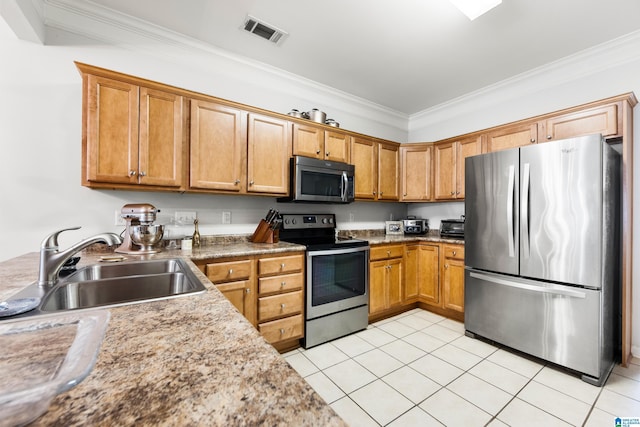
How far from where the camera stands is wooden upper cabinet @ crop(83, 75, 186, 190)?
1852 millimetres

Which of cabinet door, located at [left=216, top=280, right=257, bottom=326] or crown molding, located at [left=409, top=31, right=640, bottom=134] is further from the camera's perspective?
crown molding, located at [left=409, top=31, right=640, bottom=134]

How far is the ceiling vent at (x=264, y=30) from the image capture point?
7.20 feet

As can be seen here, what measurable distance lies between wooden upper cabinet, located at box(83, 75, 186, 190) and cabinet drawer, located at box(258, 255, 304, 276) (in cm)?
93

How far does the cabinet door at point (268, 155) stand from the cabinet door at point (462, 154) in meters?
2.12

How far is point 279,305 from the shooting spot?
2.30 meters

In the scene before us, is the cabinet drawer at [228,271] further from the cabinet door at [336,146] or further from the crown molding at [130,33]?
the crown molding at [130,33]

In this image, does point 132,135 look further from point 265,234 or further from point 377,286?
point 377,286

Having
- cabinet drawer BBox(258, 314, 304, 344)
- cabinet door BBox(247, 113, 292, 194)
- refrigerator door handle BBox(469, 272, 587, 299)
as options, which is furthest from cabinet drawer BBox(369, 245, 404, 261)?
cabinet door BBox(247, 113, 292, 194)

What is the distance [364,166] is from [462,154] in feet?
3.97

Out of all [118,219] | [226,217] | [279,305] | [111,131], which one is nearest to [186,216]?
[226,217]

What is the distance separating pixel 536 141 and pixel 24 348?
361 cm

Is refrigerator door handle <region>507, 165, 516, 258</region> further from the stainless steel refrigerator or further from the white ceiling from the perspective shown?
the white ceiling

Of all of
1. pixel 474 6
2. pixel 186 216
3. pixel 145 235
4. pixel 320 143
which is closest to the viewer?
pixel 474 6

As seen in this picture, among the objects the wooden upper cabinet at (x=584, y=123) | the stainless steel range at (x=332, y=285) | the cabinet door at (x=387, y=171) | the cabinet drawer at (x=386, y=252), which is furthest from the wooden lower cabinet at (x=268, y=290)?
the wooden upper cabinet at (x=584, y=123)
